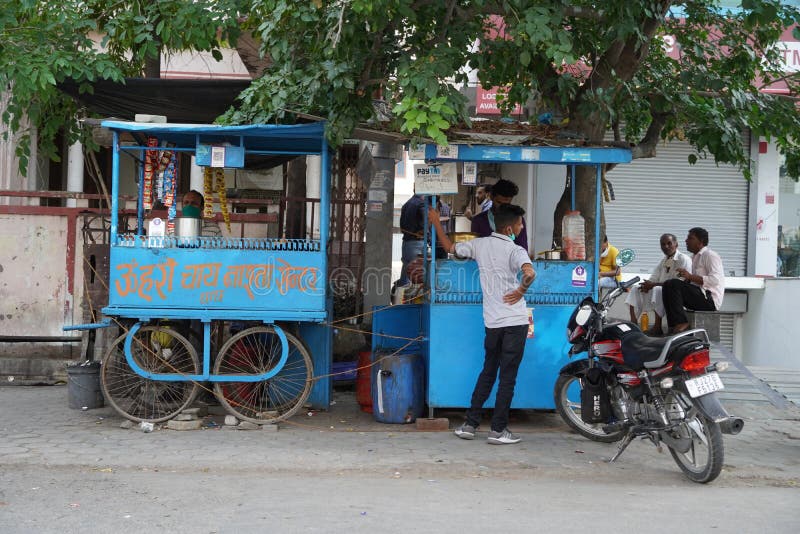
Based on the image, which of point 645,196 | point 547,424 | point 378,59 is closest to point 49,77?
point 378,59

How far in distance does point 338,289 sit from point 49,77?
4044 millimetres

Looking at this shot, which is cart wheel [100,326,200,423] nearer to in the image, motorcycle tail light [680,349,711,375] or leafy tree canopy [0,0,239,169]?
leafy tree canopy [0,0,239,169]

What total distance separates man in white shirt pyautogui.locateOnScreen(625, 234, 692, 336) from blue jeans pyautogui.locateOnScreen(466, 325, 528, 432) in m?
3.56

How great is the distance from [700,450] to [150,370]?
14.7 feet

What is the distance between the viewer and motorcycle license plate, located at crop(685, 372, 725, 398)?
5.52 metres

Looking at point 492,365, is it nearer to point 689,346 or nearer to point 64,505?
point 689,346

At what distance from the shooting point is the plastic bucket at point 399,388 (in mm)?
7387

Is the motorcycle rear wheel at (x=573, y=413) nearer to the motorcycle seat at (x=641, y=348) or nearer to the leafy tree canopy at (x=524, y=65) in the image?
the motorcycle seat at (x=641, y=348)

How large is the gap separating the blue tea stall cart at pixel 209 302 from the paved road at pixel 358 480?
1.41 ft

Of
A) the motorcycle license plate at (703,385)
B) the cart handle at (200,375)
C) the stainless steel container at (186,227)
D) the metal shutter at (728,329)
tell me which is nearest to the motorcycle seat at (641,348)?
the motorcycle license plate at (703,385)

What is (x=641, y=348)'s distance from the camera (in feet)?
19.6

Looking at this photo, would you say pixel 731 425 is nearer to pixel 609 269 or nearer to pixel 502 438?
pixel 502 438

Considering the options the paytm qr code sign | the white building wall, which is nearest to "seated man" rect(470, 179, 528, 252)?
the paytm qr code sign


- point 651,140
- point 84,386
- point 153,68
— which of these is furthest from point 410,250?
point 84,386
